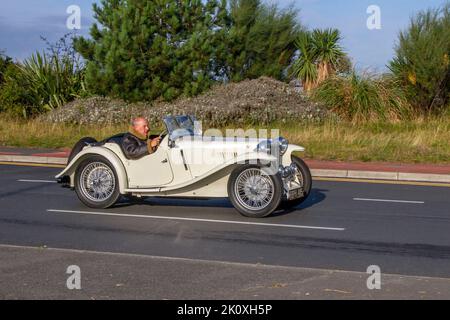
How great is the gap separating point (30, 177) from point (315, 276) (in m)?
9.99

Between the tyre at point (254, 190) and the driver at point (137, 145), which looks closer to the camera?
the tyre at point (254, 190)

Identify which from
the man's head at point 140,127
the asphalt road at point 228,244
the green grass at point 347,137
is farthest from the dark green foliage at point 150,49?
the man's head at point 140,127

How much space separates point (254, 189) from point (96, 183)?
7.92ft

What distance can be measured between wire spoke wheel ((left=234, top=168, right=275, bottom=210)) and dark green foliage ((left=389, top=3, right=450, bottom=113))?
61.6 ft

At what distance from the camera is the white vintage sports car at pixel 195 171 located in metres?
11.1

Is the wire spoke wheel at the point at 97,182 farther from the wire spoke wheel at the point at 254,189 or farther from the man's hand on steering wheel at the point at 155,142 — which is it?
the wire spoke wheel at the point at 254,189

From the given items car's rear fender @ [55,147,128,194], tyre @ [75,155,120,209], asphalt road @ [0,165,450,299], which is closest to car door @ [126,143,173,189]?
car's rear fender @ [55,147,128,194]

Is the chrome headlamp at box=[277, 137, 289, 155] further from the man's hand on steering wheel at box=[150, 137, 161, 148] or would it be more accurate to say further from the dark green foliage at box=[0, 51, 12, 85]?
the dark green foliage at box=[0, 51, 12, 85]

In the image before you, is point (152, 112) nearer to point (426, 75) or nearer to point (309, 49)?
point (309, 49)

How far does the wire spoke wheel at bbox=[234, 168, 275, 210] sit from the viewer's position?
11.0 metres

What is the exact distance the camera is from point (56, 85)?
3059cm

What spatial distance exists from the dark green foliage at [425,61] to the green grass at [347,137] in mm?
2398

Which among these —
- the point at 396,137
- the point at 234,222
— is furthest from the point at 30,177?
the point at 396,137

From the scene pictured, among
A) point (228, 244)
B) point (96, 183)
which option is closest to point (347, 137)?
point (96, 183)
